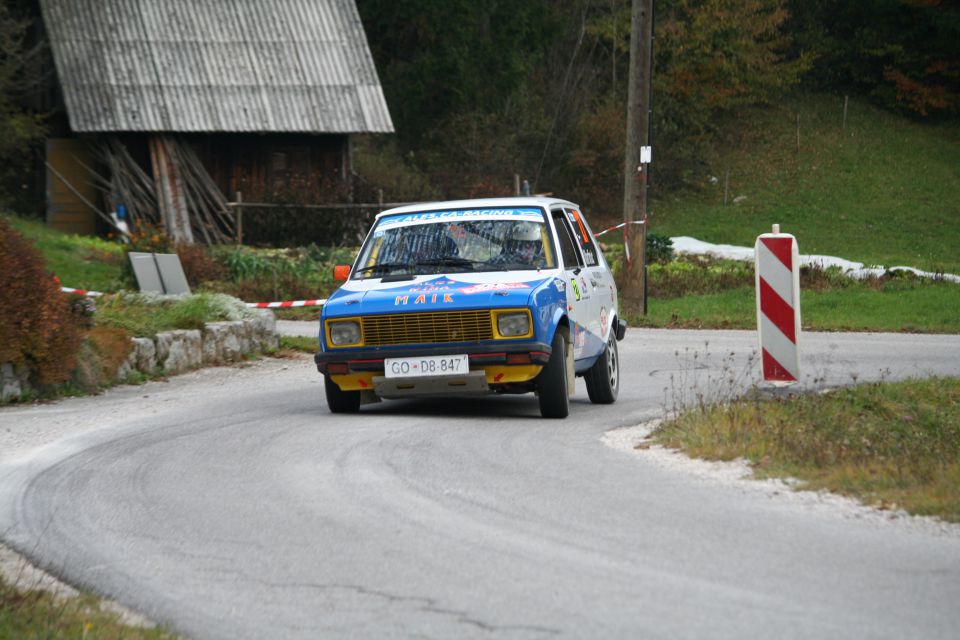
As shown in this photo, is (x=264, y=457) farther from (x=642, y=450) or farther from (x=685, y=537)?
(x=685, y=537)

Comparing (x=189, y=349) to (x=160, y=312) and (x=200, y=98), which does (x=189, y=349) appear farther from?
(x=200, y=98)

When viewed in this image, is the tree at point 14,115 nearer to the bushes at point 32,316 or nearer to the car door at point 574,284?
the bushes at point 32,316

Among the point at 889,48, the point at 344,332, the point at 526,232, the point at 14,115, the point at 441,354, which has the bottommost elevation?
the point at 441,354

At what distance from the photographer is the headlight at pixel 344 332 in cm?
1167

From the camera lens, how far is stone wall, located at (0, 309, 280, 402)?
13.4 metres

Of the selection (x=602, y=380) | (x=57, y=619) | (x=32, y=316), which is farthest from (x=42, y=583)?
(x=602, y=380)

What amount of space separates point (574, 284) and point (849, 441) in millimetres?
3478

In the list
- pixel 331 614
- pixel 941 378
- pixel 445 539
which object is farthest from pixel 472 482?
pixel 941 378

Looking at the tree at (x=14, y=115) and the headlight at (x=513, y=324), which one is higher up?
the tree at (x=14, y=115)

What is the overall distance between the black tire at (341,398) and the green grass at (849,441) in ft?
9.14

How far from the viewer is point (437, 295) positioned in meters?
11.5

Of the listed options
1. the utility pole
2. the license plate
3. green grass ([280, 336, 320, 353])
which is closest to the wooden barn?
the utility pole

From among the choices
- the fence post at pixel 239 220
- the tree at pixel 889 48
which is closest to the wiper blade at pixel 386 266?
the fence post at pixel 239 220

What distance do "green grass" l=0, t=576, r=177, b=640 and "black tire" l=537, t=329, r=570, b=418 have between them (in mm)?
5696
